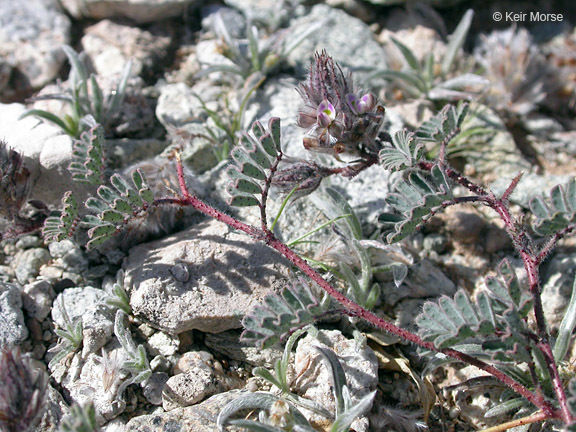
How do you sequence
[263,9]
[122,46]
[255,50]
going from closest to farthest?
[255,50] → [122,46] → [263,9]

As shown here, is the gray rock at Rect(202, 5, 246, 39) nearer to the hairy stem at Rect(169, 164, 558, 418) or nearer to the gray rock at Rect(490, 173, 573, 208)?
the hairy stem at Rect(169, 164, 558, 418)

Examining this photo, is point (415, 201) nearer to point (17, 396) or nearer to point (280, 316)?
point (280, 316)

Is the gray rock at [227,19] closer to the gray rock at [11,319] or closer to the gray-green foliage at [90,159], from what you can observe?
the gray-green foliage at [90,159]

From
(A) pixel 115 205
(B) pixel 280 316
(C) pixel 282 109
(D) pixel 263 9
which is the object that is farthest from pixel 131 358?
(D) pixel 263 9

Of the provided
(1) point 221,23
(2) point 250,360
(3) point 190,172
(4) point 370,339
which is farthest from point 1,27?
(4) point 370,339

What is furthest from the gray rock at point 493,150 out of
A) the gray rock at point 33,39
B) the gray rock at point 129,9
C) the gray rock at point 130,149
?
the gray rock at point 33,39

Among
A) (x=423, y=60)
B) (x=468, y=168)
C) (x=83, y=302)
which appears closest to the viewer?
(x=83, y=302)

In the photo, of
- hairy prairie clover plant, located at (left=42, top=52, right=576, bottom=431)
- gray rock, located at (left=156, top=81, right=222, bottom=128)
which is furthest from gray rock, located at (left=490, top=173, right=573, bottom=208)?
gray rock, located at (left=156, top=81, right=222, bottom=128)

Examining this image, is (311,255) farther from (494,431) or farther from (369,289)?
(494,431)
